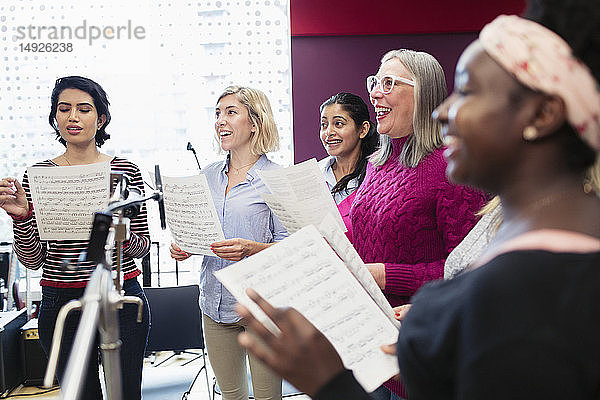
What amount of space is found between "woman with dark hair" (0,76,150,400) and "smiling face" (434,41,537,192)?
1.77 meters

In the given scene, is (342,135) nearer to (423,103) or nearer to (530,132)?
(423,103)

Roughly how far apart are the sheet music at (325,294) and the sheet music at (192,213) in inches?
43.7

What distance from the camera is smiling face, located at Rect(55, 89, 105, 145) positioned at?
248 cm

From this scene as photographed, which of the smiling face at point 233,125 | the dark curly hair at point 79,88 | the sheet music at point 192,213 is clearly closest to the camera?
the sheet music at point 192,213

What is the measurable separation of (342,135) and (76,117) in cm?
144

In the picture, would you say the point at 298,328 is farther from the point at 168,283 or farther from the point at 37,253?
the point at 168,283

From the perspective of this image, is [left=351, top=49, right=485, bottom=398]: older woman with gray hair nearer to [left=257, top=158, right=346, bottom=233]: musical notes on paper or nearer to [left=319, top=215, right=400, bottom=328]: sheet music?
[left=257, top=158, right=346, bottom=233]: musical notes on paper

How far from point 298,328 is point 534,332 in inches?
11.9

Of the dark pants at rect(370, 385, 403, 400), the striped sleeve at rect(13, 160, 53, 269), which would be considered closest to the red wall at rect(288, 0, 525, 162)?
the striped sleeve at rect(13, 160, 53, 269)

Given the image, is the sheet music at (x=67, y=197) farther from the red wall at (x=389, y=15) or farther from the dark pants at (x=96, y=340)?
the red wall at (x=389, y=15)

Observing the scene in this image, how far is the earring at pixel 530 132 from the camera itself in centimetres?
67

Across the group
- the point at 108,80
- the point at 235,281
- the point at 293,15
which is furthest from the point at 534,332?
the point at 108,80

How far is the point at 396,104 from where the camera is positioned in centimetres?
195

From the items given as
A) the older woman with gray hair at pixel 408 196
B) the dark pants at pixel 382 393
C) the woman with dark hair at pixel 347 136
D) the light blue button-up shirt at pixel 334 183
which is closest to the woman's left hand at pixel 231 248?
the older woman with gray hair at pixel 408 196
